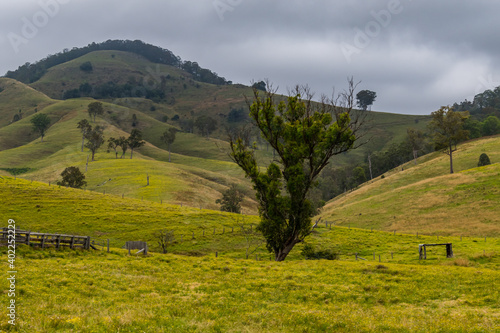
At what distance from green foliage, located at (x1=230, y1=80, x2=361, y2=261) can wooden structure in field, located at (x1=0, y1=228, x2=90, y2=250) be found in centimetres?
1689

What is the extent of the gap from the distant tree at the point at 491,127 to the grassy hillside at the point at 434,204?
50577 mm

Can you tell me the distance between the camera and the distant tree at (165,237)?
1979 inches

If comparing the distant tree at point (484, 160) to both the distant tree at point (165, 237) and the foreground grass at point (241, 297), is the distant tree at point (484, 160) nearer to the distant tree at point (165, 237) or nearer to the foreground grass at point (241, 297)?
the foreground grass at point (241, 297)

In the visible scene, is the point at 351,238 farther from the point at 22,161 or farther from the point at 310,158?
the point at 22,161

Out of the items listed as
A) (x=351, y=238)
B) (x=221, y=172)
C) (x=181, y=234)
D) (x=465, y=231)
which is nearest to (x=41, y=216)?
(x=181, y=234)

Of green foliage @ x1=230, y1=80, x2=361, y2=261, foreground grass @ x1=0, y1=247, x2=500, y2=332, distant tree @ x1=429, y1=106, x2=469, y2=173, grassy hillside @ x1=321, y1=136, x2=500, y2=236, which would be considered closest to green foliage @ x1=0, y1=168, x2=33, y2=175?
grassy hillside @ x1=321, y1=136, x2=500, y2=236

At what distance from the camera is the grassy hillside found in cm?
6819

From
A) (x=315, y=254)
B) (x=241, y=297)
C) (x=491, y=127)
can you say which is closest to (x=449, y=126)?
(x=491, y=127)

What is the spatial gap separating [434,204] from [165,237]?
58.4 m

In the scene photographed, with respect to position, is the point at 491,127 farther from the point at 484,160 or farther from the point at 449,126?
the point at 484,160

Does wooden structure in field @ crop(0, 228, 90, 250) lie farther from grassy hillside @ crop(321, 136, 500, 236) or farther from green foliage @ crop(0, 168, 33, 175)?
green foliage @ crop(0, 168, 33, 175)

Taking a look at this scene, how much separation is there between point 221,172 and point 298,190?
400 feet

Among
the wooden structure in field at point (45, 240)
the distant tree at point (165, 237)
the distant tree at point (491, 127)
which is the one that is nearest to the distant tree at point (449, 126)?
the distant tree at point (491, 127)

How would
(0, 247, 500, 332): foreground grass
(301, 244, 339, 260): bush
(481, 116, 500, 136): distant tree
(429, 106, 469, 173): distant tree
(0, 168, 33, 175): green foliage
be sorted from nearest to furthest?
(0, 247, 500, 332): foreground grass → (301, 244, 339, 260): bush → (429, 106, 469, 173): distant tree → (0, 168, 33, 175): green foliage → (481, 116, 500, 136): distant tree
